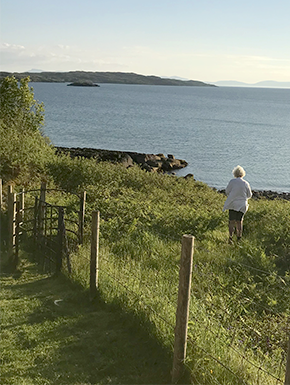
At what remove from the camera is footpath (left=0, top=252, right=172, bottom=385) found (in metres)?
5.28

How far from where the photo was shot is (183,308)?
500 centimetres

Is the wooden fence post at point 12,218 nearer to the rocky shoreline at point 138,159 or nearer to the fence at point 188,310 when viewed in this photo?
the fence at point 188,310

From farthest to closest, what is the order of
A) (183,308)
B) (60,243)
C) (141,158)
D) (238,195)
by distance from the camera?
(141,158) < (238,195) < (60,243) < (183,308)

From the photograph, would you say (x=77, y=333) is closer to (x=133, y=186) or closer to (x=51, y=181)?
(x=51, y=181)

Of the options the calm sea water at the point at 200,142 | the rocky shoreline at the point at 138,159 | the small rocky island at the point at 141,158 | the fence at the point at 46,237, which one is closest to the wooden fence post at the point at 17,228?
the fence at the point at 46,237

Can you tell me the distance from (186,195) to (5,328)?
13793 millimetres

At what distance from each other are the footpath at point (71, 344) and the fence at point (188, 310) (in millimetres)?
314

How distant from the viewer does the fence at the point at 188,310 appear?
16.1 ft

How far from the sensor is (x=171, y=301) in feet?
21.8

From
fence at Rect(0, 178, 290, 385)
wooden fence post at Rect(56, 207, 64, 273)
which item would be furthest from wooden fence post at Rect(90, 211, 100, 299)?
wooden fence post at Rect(56, 207, 64, 273)

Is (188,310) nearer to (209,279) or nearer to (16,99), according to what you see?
(209,279)

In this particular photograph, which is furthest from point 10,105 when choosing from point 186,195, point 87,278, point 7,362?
point 7,362

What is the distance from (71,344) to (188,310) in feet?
6.19

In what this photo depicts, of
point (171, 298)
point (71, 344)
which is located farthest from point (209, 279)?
point (71, 344)
